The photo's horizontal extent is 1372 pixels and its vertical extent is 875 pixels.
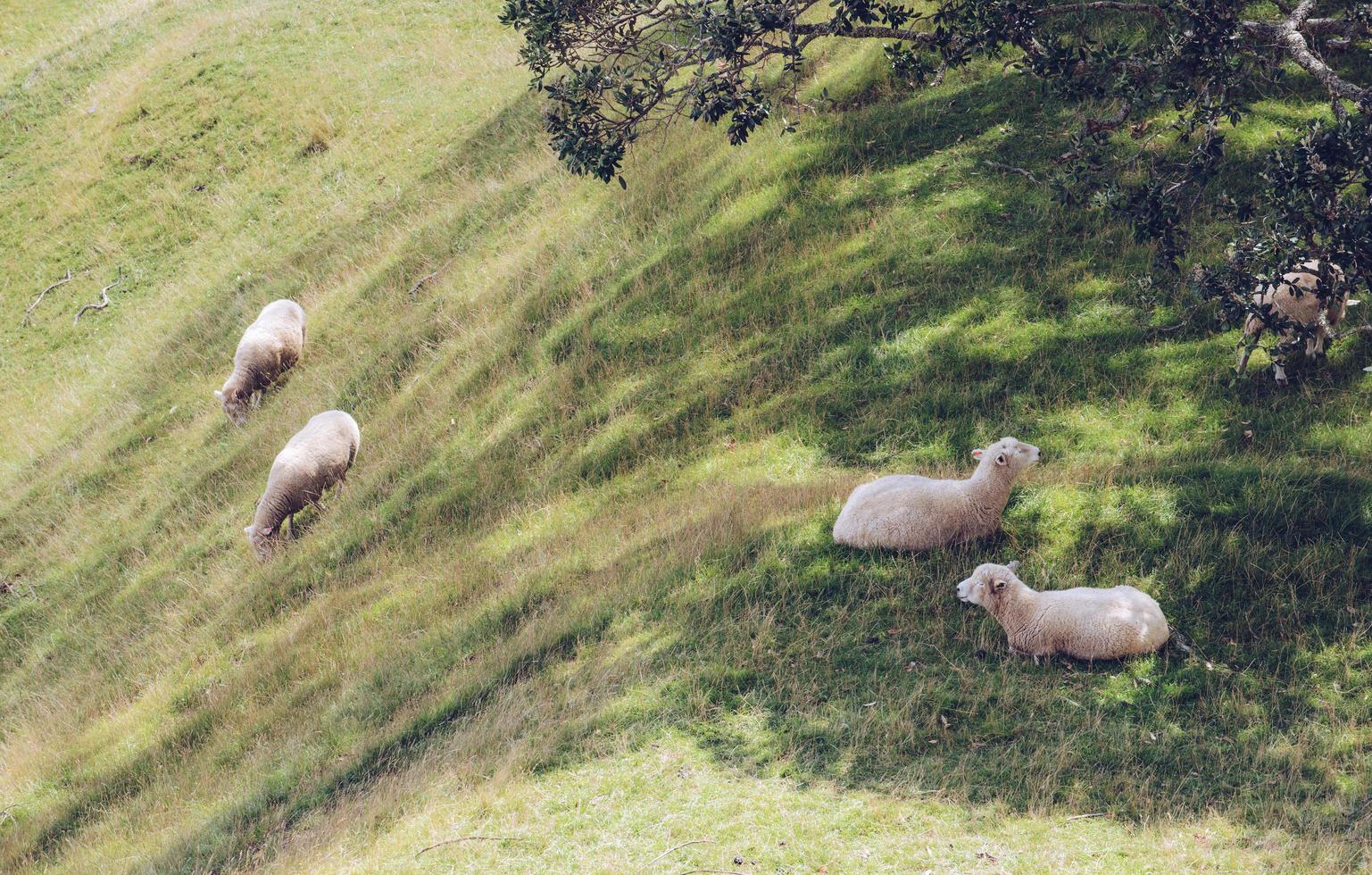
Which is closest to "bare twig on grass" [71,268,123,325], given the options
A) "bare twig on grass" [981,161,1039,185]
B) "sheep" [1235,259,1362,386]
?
"bare twig on grass" [981,161,1039,185]

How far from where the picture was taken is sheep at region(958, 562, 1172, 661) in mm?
7742

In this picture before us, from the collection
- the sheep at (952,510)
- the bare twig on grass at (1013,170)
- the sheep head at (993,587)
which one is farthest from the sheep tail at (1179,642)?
the bare twig on grass at (1013,170)

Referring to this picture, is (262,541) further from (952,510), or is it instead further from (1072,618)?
(1072,618)

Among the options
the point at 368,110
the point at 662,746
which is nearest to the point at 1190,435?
the point at 662,746

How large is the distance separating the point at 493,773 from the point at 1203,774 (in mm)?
5101

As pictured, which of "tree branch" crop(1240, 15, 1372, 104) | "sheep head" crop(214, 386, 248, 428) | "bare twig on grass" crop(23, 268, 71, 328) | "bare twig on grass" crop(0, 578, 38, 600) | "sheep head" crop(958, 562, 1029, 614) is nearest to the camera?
"sheep head" crop(958, 562, 1029, 614)

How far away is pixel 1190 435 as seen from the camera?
10.6 m

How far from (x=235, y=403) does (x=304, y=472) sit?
15.3 ft

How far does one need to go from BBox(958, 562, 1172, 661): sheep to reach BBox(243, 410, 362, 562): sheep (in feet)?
33.7

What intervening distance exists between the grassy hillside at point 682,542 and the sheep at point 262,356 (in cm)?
43

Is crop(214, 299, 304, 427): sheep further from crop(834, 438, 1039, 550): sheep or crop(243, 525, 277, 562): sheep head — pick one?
crop(834, 438, 1039, 550): sheep

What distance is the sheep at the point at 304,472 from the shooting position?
47.8 ft

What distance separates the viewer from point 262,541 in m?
14.5

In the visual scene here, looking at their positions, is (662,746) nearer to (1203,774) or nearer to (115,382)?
(1203,774)
